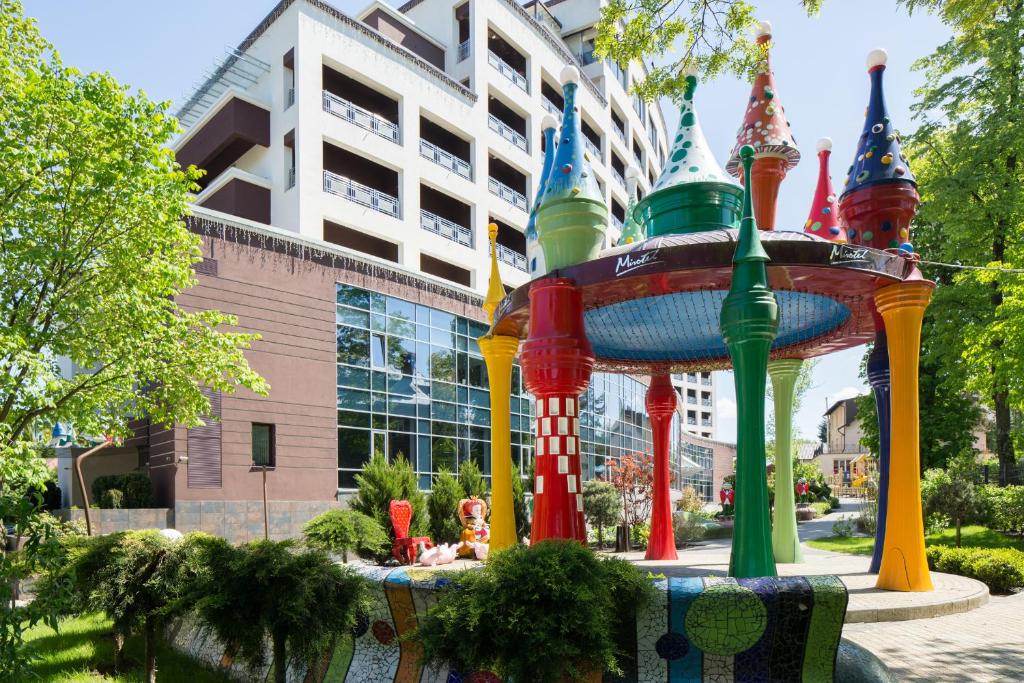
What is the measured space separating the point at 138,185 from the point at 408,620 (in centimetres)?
1080

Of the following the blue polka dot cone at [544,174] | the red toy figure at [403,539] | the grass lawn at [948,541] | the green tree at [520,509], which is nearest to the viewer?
the blue polka dot cone at [544,174]

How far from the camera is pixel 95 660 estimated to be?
980 cm

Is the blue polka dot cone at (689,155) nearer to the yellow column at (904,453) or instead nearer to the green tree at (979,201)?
the yellow column at (904,453)

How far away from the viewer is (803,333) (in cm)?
1342

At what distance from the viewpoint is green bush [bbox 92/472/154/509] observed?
2194 cm

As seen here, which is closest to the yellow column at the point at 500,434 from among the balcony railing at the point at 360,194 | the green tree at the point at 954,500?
the green tree at the point at 954,500

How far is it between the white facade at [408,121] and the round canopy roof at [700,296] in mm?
17639

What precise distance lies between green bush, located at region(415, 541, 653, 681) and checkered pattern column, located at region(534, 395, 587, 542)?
13.5 feet

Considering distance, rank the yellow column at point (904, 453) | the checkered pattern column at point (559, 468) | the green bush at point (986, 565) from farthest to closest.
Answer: the green bush at point (986, 565) → the yellow column at point (904, 453) → the checkered pattern column at point (559, 468)

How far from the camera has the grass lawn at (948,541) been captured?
18953 mm

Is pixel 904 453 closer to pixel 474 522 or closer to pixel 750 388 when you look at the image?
pixel 750 388

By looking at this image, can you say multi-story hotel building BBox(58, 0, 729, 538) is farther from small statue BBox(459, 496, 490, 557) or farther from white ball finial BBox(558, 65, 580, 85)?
white ball finial BBox(558, 65, 580, 85)

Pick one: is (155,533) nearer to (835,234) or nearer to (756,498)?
(756,498)

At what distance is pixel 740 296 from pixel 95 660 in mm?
9286
